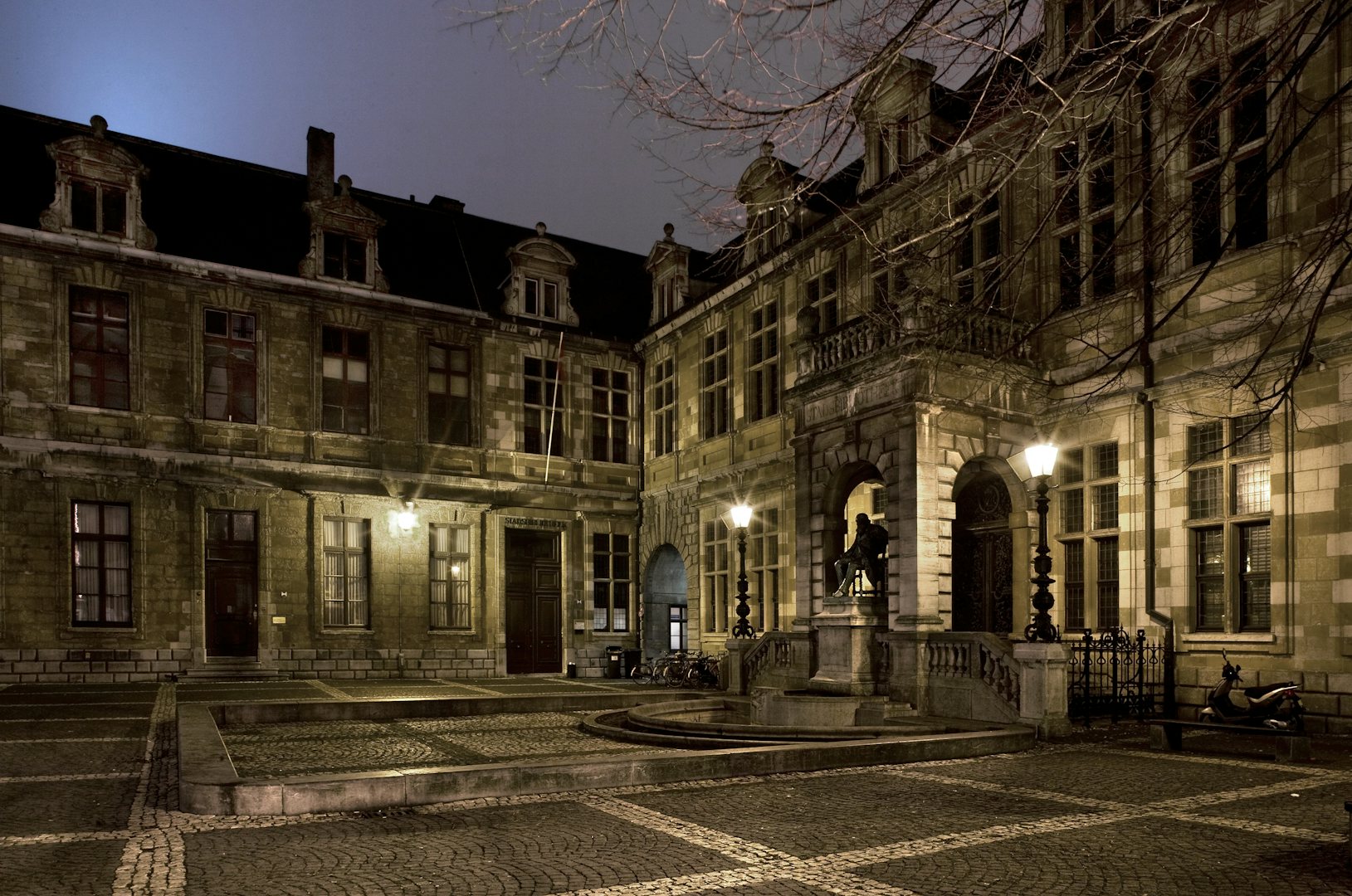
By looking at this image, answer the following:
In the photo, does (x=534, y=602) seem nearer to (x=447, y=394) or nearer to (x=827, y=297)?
(x=447, y=394)

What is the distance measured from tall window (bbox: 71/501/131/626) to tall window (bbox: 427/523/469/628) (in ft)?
20.7

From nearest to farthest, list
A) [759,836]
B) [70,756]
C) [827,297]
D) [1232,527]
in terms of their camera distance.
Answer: [759,836] < [70,756] < [1232,527] < [827,297]

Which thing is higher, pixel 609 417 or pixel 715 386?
pixel 715 386

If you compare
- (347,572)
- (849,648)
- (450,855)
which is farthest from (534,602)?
(450,855)

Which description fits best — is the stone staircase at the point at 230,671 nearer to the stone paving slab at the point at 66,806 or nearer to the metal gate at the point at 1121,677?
the stone paving slab at the point at 66,806

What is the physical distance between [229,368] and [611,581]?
10.4 m

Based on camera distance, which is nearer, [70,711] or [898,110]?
[70,711]

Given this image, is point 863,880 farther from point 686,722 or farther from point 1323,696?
point 1323,696

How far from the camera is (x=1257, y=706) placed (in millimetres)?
10844

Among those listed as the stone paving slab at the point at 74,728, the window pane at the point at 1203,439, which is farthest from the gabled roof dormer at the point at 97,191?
the window pane at the point at 1203,439

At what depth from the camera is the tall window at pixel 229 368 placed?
2208 centimetres

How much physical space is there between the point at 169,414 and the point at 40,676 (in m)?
5.69

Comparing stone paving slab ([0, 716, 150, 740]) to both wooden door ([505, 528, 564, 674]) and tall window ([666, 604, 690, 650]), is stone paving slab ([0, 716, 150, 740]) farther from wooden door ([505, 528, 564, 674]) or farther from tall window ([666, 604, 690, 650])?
tall window ([666, 604, 690, 650])

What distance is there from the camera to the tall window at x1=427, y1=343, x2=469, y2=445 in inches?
963
